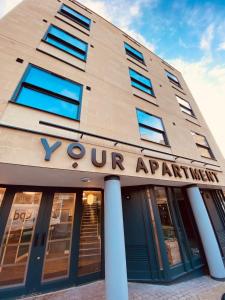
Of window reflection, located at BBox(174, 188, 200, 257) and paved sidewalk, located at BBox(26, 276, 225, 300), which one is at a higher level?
window reflection, located at BBox(174, 188, 200, 257)

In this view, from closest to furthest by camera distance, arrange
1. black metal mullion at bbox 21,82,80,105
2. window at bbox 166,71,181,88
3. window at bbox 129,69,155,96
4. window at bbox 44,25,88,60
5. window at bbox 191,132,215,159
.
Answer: black metal mullion at bbox 21,82,80,105 < window at bbox 44,25,88,60 < window at bbox 129,69,155,96 < window at bbox 191,132,215,159 < window at bbox 166,71,181,88

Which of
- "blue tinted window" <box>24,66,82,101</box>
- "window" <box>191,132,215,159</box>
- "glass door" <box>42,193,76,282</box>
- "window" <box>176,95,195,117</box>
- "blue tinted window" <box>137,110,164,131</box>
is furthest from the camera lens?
"window" <box>176,95,195,117</box>

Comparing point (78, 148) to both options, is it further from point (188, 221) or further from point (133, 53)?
point (133, 53)

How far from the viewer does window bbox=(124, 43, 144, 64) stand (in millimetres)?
10268

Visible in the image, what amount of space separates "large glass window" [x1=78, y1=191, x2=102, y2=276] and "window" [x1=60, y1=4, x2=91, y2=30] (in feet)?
33.2

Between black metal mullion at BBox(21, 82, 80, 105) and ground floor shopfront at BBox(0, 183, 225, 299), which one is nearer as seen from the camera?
ground floor shopfront at BBox(0, 183, 225, 299)

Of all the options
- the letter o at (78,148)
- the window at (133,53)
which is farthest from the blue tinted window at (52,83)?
the window at (133,53)

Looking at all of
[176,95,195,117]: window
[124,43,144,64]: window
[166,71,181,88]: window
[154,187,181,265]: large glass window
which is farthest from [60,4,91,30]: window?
[154,187,181,265]: large glass window

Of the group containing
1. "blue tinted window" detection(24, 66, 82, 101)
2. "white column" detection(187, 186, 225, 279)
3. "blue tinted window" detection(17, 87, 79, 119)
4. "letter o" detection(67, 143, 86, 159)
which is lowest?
"white column" detection(187, 186, 225, 279)

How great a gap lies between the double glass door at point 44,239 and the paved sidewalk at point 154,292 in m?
0.33

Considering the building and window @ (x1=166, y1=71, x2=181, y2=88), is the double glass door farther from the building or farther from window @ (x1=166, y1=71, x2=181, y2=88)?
window @ (x1=166, y1=71, x2=181, y2=88)

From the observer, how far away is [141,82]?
28.6ft

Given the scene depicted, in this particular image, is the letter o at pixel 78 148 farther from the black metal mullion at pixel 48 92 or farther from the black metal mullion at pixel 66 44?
the black metal mullion at pixel 66 44

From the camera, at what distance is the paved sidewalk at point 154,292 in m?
3.81
